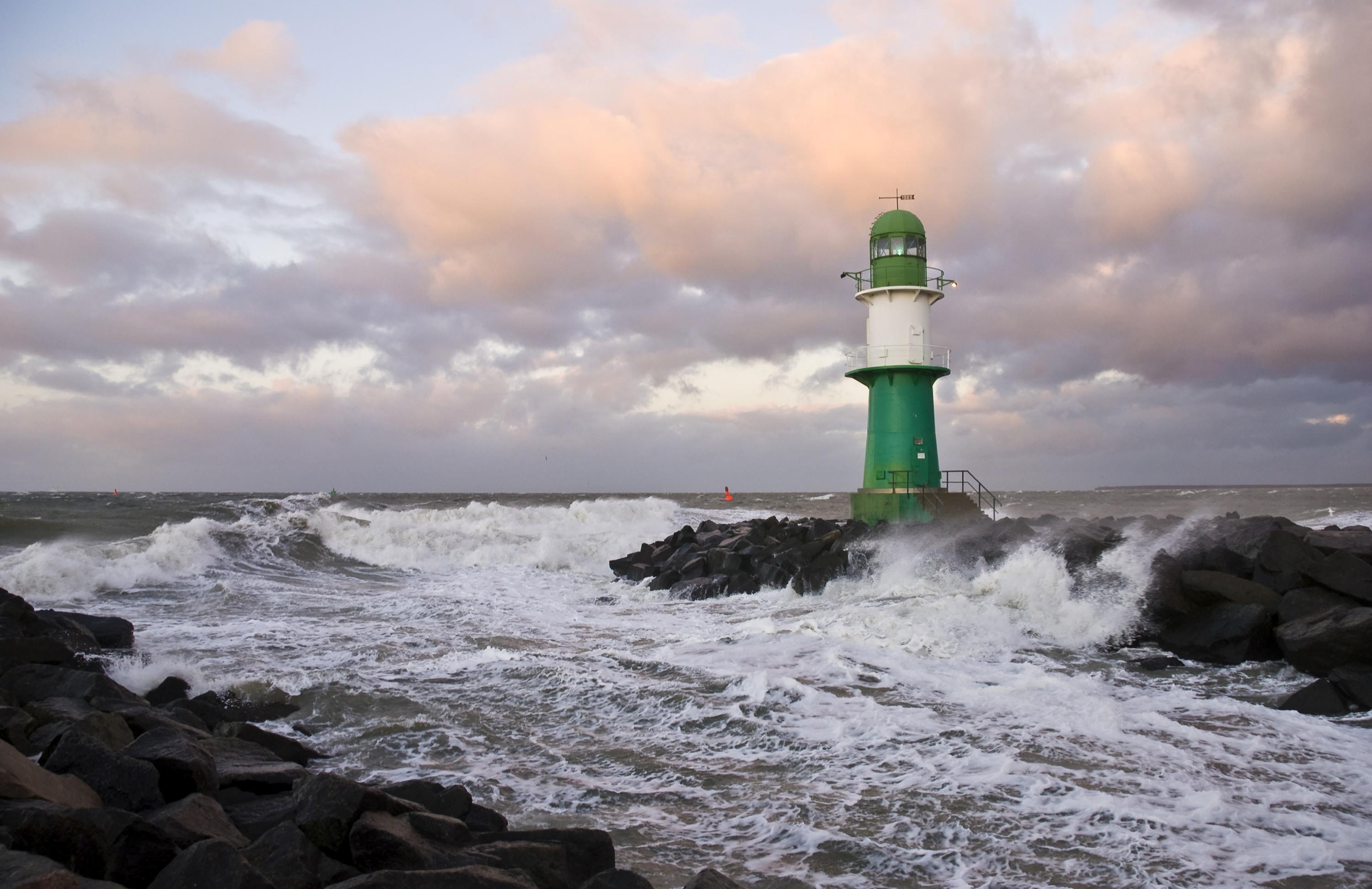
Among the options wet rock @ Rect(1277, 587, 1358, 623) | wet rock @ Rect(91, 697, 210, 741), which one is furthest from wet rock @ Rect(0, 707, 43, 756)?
wet rock @ Rect(1277, 587, 1358, 623)

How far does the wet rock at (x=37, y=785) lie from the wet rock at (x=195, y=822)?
31 cm

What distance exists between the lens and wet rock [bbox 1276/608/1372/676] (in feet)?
24.2

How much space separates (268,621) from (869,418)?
439 inches

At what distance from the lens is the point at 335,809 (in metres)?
3.71

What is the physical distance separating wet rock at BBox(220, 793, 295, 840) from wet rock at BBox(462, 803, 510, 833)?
821mm

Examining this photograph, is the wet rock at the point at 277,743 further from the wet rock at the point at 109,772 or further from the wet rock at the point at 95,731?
the wet rock at the point at 109,772

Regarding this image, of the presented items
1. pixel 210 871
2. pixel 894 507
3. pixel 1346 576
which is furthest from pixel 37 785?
pixel 894 507

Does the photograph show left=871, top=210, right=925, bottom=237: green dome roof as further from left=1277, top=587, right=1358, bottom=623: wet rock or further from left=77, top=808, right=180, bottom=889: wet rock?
left=77, top=808, right=180, bottom=889: wet rock

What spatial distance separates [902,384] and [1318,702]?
10731 millimetres

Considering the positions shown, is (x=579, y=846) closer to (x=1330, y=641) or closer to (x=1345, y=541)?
(x=1330, y=641)

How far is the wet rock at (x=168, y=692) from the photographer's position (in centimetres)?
696

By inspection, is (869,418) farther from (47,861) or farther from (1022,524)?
(47,861)

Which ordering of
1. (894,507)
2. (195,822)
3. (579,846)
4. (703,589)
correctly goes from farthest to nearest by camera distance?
1. (894,507)
2. (703,589)
3. (579,846)
4. (195,822)

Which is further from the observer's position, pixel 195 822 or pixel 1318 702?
pixel 1318 702
